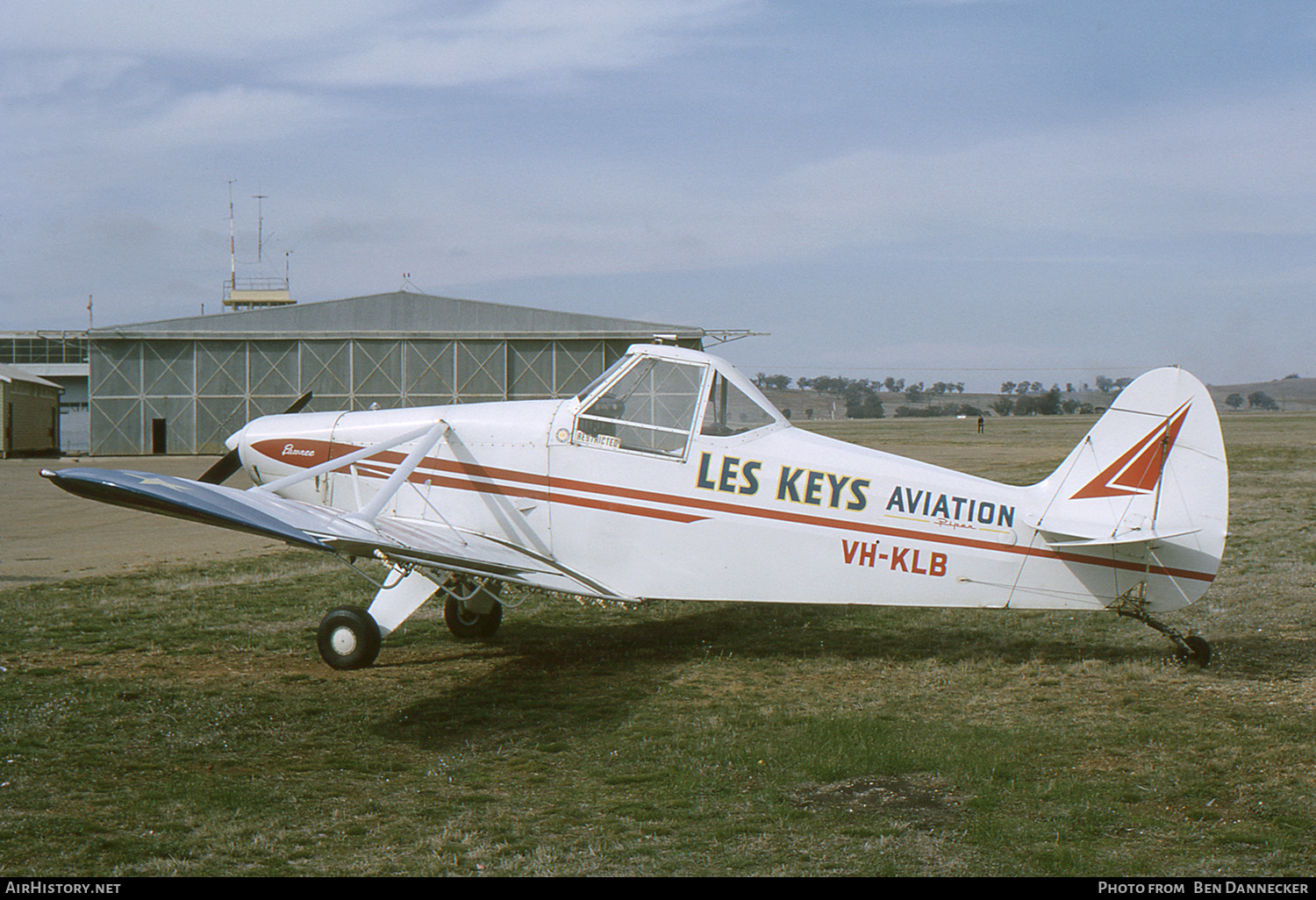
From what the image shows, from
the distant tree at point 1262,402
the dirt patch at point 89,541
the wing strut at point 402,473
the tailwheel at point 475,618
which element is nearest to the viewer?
the wing strut at point 402,473

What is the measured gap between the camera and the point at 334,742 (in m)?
5.99

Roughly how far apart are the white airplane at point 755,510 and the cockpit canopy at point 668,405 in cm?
2

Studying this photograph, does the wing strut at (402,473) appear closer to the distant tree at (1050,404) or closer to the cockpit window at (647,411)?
the cockpit window at (647,411)

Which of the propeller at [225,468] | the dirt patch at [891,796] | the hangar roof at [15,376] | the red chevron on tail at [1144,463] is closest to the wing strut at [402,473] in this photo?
the propeller at [225,468]

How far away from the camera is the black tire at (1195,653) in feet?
24.3

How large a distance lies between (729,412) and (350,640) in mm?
3526

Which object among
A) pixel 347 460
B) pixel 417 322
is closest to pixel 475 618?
pixel 347 460

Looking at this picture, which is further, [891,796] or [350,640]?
[350,640]

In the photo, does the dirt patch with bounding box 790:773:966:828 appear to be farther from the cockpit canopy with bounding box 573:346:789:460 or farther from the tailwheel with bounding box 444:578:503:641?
the tailwheel with bounding box 444:578:503:641

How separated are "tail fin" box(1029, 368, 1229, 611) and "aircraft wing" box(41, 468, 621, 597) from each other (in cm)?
372

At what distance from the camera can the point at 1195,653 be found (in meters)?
7.46

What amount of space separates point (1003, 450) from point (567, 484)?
41.2 m

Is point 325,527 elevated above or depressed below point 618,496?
below

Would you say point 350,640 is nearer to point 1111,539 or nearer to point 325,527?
point 325,527
